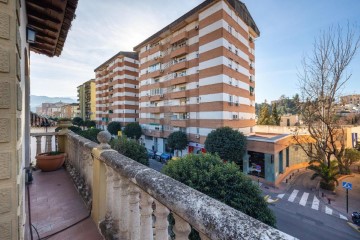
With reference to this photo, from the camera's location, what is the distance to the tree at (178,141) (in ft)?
78.0

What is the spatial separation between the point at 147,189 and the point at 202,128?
69.5 feet

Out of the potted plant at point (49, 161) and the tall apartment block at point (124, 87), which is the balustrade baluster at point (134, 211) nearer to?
the potted plant at point (49, 161)

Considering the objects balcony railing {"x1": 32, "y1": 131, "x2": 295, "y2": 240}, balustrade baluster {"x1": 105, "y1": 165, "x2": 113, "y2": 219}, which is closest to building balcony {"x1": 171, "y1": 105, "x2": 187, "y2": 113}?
balcony railing {"x1": 32, "y1": 131, "x2": 295, "y2": 240}

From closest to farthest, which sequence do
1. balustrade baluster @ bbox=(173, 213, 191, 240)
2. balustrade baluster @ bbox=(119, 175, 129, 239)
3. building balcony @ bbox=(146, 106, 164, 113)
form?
1. balustrade baluster @ bbox=(173, 213, 191, 240)
2. balustrade baluster @ bbox=(119, 175, 129, 239)
3. building balcony @ bbox=(146, 106, 164, 113)

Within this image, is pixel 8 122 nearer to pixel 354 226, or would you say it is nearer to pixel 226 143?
pixel 226 143

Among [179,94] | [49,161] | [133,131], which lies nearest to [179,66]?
[179,94]

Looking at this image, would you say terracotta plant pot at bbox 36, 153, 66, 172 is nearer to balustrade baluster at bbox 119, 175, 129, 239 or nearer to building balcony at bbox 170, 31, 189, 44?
balustrade baluster at bbox 119, 175, 129, 239

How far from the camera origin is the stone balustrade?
33.9 inches

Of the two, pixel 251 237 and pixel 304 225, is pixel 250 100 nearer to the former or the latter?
pixel 304 225

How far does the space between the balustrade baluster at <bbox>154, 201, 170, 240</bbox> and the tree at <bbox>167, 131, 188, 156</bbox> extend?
22.3 meters

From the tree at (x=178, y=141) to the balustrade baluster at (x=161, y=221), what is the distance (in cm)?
2234

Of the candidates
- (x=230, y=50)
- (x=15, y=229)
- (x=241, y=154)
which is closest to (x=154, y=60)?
(x=230, y=50)

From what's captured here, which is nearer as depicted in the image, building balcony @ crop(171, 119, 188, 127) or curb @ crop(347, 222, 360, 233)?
curb @ crop(347, 222, 360, 233)

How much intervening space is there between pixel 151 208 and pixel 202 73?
21.7 m
